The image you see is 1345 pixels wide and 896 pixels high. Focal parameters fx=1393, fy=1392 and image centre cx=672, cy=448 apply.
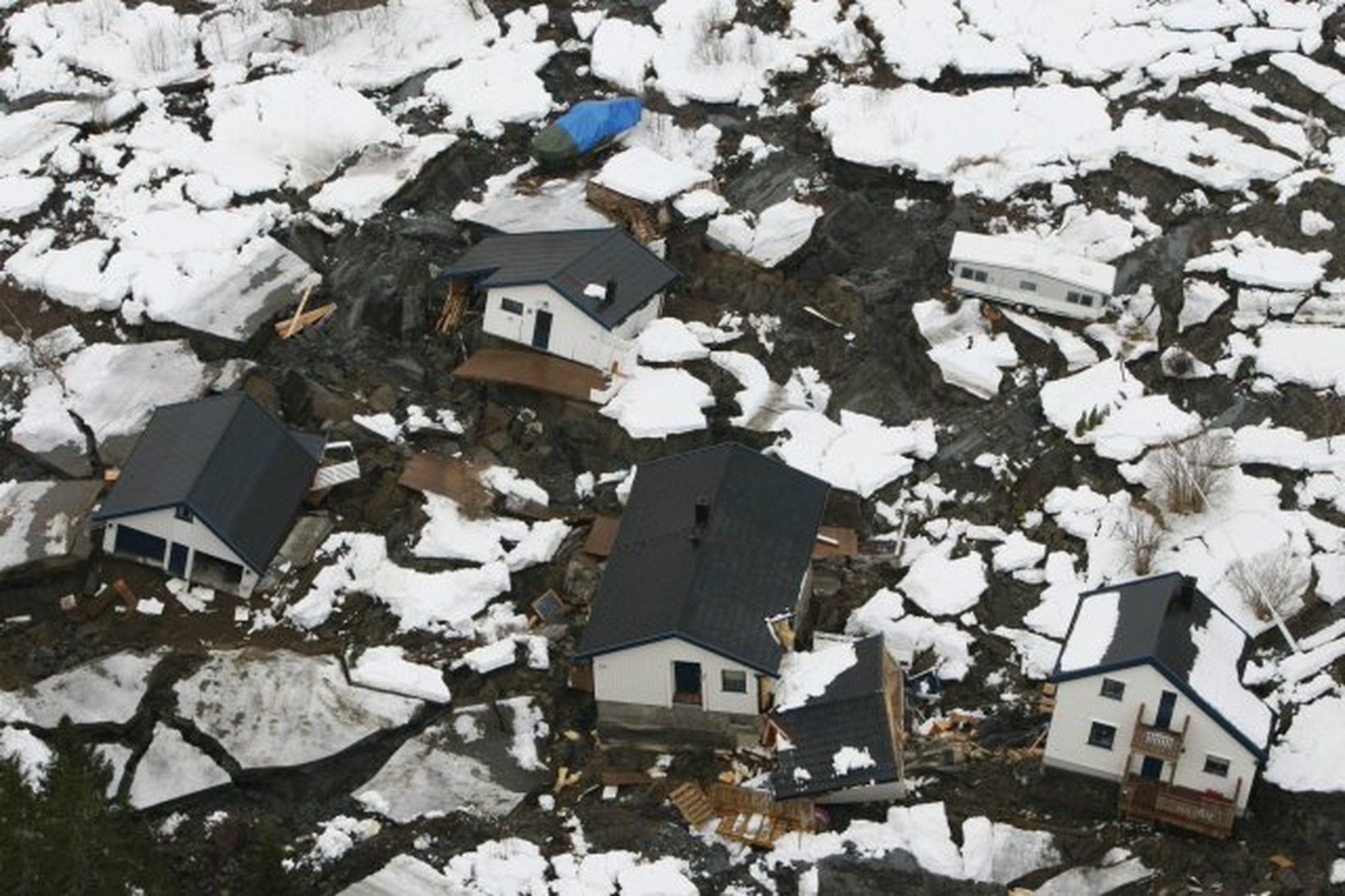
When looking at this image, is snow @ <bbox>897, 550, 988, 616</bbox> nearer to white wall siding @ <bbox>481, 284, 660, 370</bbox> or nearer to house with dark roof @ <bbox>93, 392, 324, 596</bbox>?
white wall siding @ <bbox>481, 284, 660, 370</bbox>

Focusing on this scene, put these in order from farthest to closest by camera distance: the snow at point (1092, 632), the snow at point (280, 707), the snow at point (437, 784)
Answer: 1. the snow at point (280, 707)
2. the snow at point (437, 784)
3. the snow at point (1092, 632)

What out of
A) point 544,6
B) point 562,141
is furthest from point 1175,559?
point 544,6

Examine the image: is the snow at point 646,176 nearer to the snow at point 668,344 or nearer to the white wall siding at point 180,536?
the snow at point 668,344

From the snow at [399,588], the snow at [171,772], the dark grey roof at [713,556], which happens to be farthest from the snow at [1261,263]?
the snow at [171,772]

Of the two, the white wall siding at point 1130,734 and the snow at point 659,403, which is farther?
the snow at point 659,403

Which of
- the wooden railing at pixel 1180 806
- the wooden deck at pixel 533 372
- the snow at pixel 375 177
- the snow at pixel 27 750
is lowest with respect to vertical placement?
the snow at pixel 27 750

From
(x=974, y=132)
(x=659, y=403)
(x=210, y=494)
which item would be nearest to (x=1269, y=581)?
(x=659, y=403)

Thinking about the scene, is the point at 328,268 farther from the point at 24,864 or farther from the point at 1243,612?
the point at 1243,612
